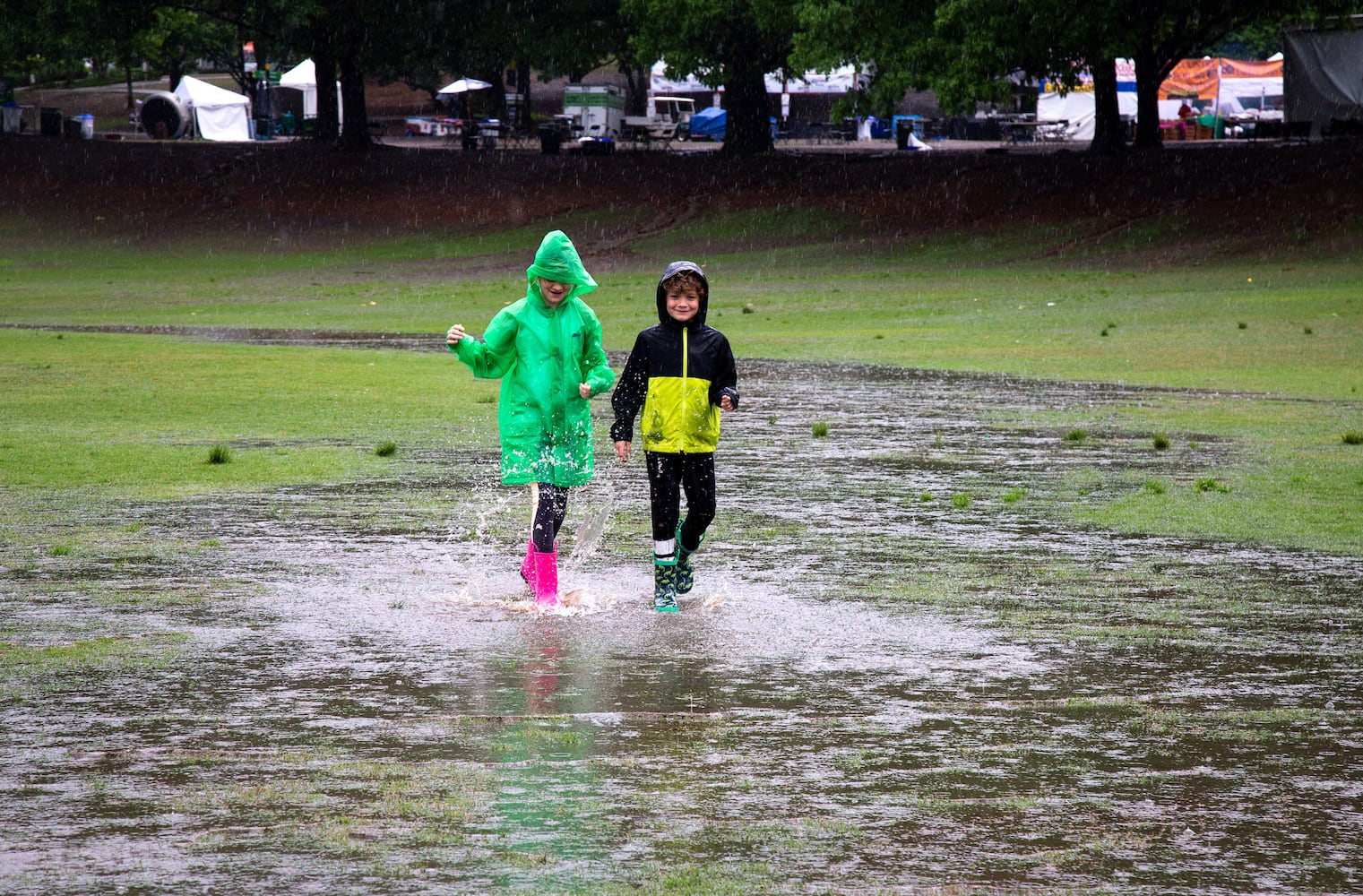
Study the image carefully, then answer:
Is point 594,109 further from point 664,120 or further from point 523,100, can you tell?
point 523,100

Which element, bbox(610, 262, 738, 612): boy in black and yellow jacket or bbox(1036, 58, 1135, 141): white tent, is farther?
bbox(1036, 58, 1135, 141): white tent

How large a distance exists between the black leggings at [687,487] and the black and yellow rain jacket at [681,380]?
0.08 m

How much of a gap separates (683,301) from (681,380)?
1.17ft

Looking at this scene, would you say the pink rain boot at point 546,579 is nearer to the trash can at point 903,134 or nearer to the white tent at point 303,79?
the trash can at point 903,134

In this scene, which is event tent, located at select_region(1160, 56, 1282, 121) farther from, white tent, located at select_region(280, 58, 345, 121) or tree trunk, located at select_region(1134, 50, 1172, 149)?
white tent, located at select_region(280, 58, 345, 121)

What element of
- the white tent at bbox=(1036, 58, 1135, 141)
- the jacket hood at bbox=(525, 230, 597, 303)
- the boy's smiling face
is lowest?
the boy's smiling face

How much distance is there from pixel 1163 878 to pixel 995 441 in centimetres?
906

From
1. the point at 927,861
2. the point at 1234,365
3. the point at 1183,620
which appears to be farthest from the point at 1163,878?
the point at 1234,365

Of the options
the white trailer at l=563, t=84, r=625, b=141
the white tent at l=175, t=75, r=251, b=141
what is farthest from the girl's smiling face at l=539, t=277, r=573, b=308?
the white tent at l=175, t=75, r=251, b=141

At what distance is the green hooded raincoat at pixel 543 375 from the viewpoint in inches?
313

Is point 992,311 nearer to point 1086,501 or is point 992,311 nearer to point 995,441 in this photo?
point 995,441

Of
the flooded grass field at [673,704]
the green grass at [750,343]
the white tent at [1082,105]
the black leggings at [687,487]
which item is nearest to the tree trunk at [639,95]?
the white tent at [1082,105]

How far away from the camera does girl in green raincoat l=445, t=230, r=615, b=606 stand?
25.9 feet

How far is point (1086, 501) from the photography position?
10633mm
